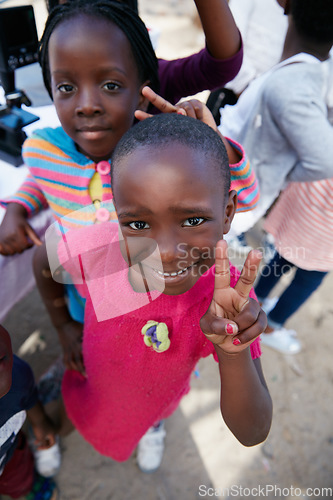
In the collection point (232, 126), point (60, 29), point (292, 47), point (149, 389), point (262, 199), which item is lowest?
point (149, 389)

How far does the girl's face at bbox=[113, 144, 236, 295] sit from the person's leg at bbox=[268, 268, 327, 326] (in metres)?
1.22

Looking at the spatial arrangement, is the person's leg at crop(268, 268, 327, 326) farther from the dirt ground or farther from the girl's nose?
the girl's nose

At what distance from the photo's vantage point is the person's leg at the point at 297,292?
182 cm

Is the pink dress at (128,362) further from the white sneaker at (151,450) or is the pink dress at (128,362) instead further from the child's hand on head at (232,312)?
the white sneaker at (151,450)

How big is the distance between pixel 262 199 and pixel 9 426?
1.28m

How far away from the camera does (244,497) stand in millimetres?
1618

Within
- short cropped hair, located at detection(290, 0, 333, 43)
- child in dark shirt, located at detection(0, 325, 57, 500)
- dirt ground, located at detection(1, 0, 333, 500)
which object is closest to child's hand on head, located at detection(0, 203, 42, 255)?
child in dark shirt, located at detection(0, 325, 57, 500)

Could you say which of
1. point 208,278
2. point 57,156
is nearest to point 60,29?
point 57,156

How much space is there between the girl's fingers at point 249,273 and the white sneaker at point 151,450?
1206 millimetres

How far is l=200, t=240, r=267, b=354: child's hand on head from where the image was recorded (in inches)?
26.6

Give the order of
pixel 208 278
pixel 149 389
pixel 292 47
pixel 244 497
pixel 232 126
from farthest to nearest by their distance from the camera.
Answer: pixel 244 497 < pixel 232 126 < pixel 292 47 < pixel 149 389 < pixel 208 278

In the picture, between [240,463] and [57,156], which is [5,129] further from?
[240,463]

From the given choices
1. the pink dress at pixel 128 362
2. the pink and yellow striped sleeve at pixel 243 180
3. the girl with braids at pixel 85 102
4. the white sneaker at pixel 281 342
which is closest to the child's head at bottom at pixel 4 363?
the pink dress at pixel 128 362

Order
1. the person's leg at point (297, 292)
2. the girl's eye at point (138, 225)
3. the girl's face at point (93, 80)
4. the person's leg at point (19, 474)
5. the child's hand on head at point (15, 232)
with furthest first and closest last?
the person's leg at point (297, 292) → the person's leg at point (19, 474) → the child's hand on head at point (15, 232) → the girl's face at point (93, 80) → the girl's eye at point (138, 225)
